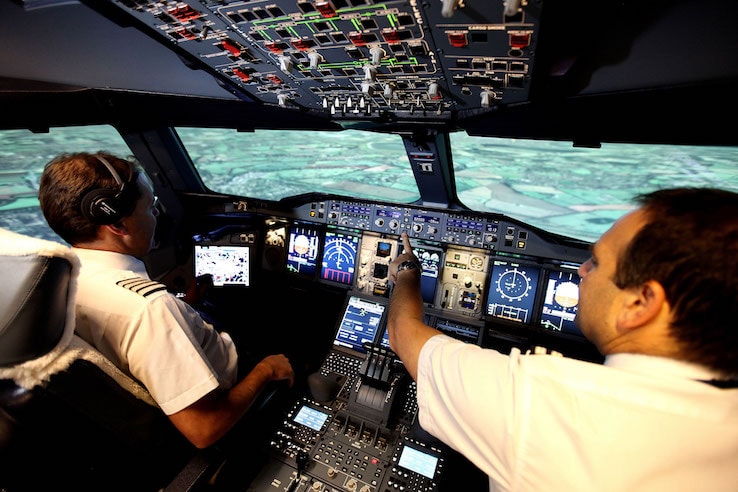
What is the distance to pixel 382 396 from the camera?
6.45 ft

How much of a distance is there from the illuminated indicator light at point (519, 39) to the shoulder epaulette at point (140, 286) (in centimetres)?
145

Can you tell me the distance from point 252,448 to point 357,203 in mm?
1787

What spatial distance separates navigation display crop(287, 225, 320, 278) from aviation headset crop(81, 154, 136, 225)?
1.71 meters

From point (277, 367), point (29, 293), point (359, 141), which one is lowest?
point (277, 367)

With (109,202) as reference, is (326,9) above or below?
above

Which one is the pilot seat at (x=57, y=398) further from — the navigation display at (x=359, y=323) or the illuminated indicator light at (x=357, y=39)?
the navigation display at (x=359, y=323)

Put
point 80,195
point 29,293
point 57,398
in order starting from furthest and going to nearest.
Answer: point 80,195
point 57,398
point 29,293

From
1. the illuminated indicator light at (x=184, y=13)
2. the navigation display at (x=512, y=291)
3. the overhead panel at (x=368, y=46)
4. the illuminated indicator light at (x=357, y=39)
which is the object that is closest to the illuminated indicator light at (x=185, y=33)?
the overhead panel at (x=368, y=46)

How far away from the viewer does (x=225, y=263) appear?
3.23m

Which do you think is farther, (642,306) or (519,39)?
(519,39)

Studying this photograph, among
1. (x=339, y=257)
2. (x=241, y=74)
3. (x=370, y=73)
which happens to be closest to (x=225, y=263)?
(x=339, y=257)

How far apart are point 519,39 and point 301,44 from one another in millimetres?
866

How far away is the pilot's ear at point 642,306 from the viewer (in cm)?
64

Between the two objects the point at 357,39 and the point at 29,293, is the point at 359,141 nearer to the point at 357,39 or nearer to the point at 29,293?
the point at 357,39
